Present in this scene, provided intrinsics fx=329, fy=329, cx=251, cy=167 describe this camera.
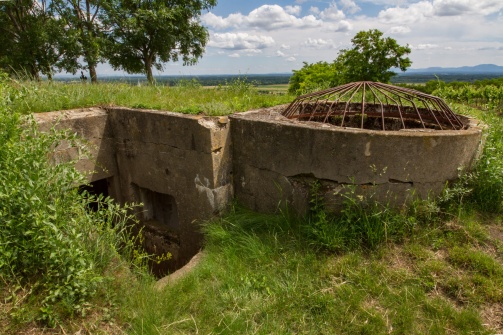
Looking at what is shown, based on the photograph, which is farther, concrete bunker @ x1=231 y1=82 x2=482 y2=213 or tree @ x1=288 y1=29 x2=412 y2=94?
tree @ x1=288 y1=29 x2=412 y2=94

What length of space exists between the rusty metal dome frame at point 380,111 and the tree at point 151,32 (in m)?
11.2

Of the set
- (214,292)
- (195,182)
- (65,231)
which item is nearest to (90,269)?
(65,231)

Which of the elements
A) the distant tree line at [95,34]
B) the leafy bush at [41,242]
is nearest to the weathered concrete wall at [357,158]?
the leafy bush at [41,242]

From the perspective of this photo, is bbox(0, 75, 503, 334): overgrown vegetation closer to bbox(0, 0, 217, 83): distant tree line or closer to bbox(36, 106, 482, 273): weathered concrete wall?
bbox(36, 106, 482, 273): weathered concrete wall

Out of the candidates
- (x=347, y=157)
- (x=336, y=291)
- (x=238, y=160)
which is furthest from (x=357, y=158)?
(x=238, y=160)

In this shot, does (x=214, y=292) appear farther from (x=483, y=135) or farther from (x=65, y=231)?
(x=483, y=135)

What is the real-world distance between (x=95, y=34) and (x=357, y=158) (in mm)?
15303

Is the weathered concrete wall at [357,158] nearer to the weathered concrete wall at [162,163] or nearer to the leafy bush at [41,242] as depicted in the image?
A: the weathered concrete wall at [162,163]

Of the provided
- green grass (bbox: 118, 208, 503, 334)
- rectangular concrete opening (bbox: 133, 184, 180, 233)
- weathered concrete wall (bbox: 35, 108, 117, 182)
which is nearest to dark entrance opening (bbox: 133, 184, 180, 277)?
rectangular concrete opening (bbox: 133, 184, 180, 233)

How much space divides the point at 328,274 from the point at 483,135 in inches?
90.2

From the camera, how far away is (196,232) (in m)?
4.35

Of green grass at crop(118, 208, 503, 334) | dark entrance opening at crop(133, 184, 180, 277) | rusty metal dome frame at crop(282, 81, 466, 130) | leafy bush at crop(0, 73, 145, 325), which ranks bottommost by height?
dark entrance opening at crop(133, 184, 180, 277)

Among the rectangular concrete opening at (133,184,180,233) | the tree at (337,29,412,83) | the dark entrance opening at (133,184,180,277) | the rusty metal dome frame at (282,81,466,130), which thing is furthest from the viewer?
the tree at (337,29,412,83)

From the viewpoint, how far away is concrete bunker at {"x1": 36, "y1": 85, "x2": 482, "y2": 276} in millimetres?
3191
